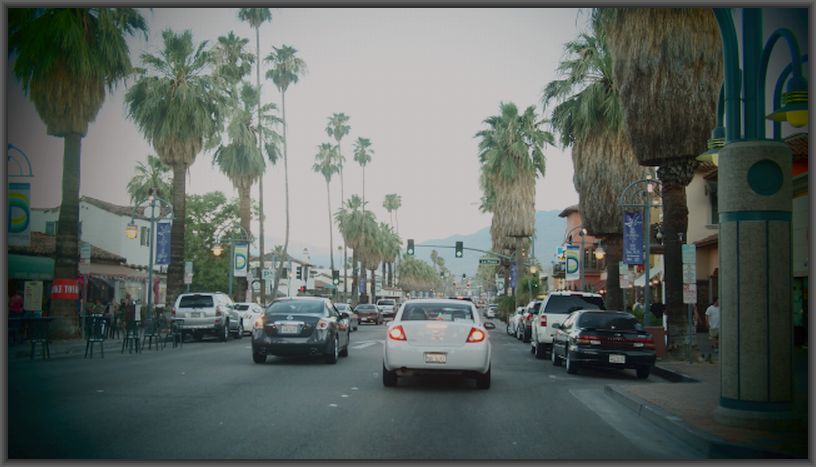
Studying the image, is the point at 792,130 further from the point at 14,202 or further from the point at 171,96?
the point at 171,96

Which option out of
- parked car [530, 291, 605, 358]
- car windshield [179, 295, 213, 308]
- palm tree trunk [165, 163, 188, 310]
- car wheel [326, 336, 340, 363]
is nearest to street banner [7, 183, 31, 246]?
car wheel [326, 336, 340, 363]

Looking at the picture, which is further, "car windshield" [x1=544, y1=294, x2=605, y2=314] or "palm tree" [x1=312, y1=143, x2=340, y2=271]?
"palm tree" [x1=312, y1=143, x2=340, y2=271]

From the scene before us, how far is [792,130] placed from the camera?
941 inches

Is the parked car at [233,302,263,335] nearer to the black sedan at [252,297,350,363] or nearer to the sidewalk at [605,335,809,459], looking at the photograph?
the black sedan at [252,297,350,363]

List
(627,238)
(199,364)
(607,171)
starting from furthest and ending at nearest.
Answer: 1. (607,171)
2. (627,238)
3. (199,364)

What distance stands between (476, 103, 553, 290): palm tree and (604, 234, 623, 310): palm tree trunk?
2051 centimetres

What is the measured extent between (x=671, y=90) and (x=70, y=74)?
715 inches

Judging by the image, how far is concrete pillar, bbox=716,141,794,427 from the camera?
30.5 feet

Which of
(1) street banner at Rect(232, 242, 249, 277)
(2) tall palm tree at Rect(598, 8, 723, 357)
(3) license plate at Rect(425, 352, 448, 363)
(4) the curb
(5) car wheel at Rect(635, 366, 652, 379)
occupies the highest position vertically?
(2) tall palm tree at Rect(598, 8, 723, 357)

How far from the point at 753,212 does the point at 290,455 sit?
618cm

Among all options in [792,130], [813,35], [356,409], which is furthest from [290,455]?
[792,130]

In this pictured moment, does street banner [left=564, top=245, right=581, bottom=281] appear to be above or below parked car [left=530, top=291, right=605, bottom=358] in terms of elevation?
above

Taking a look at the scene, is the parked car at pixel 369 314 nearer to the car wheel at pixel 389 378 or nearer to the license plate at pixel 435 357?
the car wheel at pixel 389 378

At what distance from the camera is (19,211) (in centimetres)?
1884
